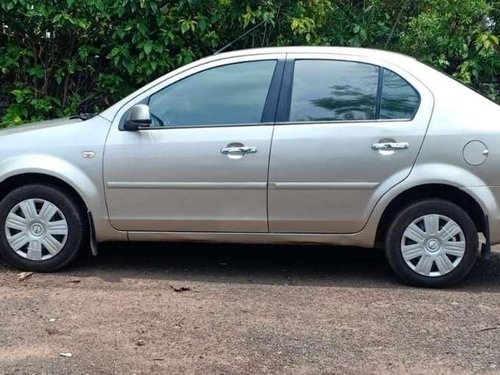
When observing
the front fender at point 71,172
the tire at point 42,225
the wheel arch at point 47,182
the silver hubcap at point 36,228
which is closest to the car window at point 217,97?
the front fender at point 71,172

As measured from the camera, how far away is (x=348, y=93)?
16.5ft

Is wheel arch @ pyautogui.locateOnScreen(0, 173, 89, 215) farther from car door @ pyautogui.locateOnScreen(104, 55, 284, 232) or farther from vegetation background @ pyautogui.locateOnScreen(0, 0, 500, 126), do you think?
vegetation background @ pyautogui.locateOnScreen(0, 0, 500, 126)

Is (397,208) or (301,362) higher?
(397,208)

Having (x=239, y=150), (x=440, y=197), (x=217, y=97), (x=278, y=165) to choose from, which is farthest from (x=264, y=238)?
(x=440, y=197)

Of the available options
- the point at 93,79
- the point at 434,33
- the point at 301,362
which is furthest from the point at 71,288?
the point at 434,33

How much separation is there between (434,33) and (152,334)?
16.4ft

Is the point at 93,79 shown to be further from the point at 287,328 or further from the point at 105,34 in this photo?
the point at 287,328

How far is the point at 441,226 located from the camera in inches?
194

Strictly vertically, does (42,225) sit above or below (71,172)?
below

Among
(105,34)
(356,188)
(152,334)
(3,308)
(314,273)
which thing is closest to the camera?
(152,334)

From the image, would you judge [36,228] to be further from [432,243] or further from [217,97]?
[432,243]

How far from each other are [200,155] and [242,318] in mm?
1257

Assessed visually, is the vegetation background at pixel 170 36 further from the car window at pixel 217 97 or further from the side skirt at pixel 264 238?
the side skirt at pixel 264 238

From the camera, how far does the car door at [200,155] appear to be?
16.3 ft
